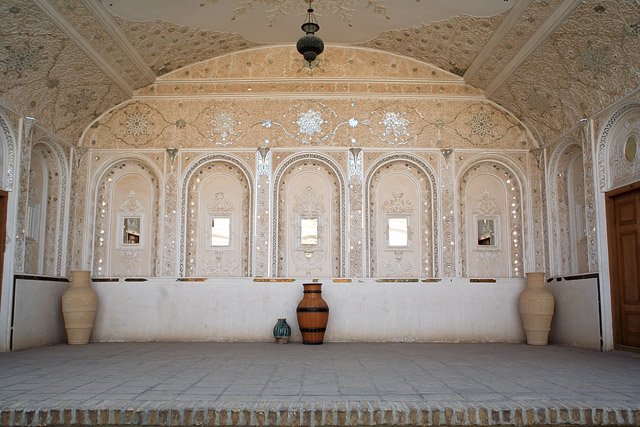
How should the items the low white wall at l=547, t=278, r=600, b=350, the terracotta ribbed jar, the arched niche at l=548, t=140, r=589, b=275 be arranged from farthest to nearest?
the arched niche at l=548, t=140, r=589, b=275 → the terracotta ribbed jar → the low white wall at l=547, t=278, r=600, b=350

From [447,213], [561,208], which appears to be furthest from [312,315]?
[561,208]

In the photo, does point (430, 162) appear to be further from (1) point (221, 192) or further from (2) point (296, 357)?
(2) point (296, 357)

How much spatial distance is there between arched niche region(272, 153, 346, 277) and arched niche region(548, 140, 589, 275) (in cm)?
340

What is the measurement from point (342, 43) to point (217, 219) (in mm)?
3603

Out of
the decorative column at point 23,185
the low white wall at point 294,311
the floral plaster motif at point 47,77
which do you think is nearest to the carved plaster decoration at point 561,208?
the low white wall at point 294,311

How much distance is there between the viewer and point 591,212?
8.35 meters

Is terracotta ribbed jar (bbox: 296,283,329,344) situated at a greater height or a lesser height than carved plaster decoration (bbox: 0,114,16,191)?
lesser

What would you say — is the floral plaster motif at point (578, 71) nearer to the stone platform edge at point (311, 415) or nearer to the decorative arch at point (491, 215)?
the decorative arch at point (491, 215)

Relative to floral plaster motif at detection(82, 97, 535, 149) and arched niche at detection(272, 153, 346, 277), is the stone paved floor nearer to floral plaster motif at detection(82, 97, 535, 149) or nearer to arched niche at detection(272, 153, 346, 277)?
arched niche at detection(272, 153, 346, 277)

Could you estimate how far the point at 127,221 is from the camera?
991 cm

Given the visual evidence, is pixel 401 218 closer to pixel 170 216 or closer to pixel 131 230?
pixel 170 216

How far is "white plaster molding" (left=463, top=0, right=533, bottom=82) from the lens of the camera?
731 cm

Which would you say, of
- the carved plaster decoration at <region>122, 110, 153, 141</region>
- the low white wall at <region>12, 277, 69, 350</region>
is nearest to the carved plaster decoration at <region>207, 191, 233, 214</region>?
the carved plaster decoration at <region>122, 110, 153, 141</region>

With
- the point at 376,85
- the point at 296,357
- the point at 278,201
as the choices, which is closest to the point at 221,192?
the point at 278,201
